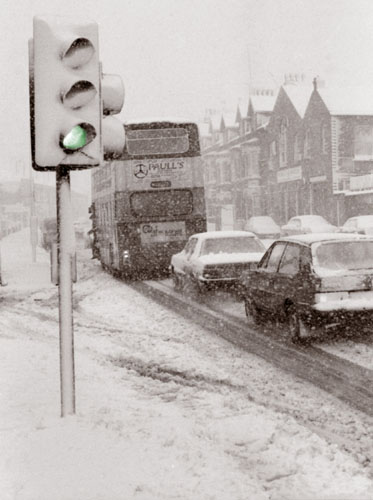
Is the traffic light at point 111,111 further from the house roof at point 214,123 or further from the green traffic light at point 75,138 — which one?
the house roof at point 214,123

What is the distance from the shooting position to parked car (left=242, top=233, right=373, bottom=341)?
9.69 meters

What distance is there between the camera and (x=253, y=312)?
12227 mm

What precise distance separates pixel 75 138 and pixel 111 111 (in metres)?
0.57

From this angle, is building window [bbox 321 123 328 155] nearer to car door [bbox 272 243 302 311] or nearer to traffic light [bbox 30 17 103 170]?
car door [bbox 272 243 302 311]

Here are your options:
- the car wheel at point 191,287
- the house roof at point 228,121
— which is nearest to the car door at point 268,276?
the car wheel at point 191,287

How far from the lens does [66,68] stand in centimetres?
501

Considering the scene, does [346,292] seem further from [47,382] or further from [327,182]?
[327,182]

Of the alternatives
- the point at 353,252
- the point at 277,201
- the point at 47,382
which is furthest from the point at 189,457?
the point at 277,201

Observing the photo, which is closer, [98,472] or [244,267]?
[98,472]

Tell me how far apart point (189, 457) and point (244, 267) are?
10798 millimetres

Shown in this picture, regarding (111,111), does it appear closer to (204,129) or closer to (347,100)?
(347,100)

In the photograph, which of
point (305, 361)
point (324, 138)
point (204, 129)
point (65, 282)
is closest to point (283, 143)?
point (324, 138)

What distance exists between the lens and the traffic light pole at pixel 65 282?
17.6 feet

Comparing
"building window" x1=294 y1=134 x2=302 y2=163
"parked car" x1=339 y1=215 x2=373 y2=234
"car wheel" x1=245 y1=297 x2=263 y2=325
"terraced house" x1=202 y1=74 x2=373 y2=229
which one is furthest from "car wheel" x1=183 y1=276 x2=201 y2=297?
"building window" x1=294 y1=134 x2=302 y2=163
